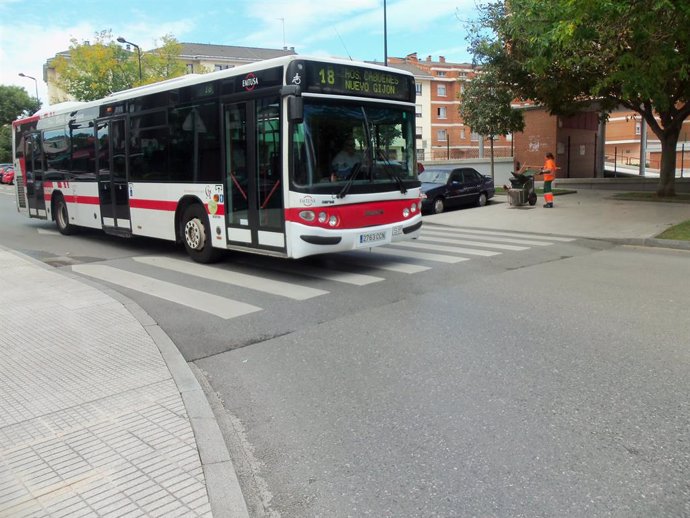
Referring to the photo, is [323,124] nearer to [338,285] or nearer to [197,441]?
[338,285]

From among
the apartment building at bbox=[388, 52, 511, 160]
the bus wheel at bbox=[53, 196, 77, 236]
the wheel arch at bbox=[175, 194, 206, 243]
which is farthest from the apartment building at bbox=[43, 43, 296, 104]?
the wheel arch at bbox=[175, 194, 206, 243]

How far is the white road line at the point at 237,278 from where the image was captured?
7.82 m

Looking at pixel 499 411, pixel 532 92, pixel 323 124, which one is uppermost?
pixel 532 92

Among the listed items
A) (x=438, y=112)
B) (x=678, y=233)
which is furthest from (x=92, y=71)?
(x=438, y=112)

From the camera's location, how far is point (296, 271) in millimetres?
9375

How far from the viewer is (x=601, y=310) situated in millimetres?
6559

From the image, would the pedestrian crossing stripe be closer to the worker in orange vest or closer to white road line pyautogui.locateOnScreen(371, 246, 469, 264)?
white road line pyautogui.locateOnScreen(371, 246, 469, 264)

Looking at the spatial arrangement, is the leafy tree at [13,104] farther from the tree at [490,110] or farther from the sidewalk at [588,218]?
the sidewalk at [588,218]

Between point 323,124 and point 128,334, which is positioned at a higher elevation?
point 323,124

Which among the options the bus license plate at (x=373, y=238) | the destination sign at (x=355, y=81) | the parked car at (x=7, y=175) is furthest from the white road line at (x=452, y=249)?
the parked car at (x=7, y=175)

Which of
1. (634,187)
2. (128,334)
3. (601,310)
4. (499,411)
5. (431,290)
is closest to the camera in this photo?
(499,411)

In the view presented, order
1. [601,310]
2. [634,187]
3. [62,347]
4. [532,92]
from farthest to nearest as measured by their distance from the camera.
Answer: [634,187], [532,92], [601,310], [62,347]

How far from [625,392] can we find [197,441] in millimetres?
3069

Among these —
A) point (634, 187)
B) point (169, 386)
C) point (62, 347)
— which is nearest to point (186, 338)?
point (62, 347)
